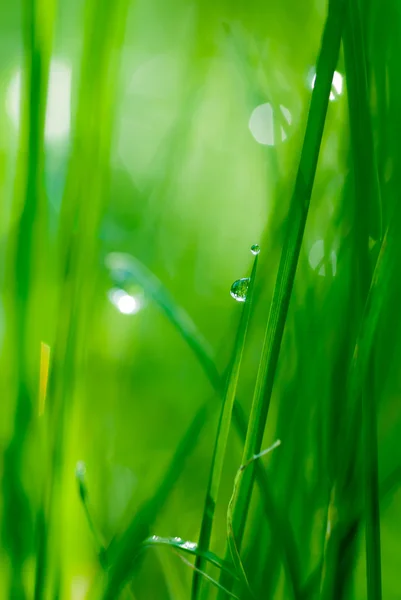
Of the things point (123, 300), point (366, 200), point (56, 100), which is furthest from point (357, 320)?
point (56, 100)

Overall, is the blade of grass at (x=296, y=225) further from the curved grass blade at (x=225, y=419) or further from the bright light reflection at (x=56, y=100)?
the bright light reflection at (x=56, y=100)

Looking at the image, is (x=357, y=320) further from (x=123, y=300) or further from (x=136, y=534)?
(x=123, y=300)

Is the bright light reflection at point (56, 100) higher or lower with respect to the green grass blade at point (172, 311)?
higher

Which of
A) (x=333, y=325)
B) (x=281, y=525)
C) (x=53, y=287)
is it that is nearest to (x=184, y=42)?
(x=53, y=287)

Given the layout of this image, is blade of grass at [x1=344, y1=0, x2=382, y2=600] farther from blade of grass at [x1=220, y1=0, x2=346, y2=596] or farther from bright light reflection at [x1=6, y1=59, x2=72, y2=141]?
bright light reflection at [x1=6, y1=59, x2=72, y2=141]

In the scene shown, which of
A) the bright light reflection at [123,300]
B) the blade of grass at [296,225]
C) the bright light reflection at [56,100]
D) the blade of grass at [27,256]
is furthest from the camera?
the bright light reflection at [56,100]

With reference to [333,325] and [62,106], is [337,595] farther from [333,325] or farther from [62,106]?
[62,106]

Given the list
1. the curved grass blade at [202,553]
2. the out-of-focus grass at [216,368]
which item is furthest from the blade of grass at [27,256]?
the curved grass blade at [202,553]
